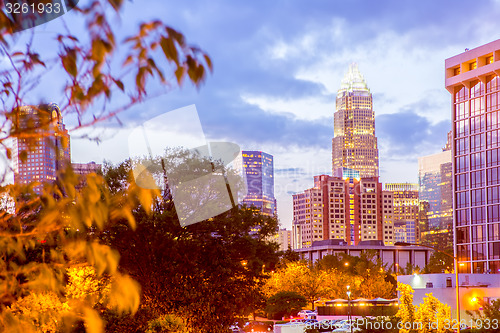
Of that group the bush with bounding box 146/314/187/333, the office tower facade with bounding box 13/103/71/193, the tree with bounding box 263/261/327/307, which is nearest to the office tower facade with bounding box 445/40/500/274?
the tree with bounding box 263/261/327/307

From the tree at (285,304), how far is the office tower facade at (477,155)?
36.8 meters

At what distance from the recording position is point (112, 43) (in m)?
5.11

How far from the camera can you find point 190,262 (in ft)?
111

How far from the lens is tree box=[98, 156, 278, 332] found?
34.1 m

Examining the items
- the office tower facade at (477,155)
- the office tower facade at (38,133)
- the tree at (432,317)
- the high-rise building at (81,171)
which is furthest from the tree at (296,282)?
the office tower facade at (38,133)

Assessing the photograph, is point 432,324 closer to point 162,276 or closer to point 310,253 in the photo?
point 162,276

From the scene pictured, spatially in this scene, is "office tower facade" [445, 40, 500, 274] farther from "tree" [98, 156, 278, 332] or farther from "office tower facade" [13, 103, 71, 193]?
"office tower facade" [13, 103, 71, 193]

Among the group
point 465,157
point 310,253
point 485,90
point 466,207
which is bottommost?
point 310,253

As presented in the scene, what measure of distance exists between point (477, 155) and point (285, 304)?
48.4 m

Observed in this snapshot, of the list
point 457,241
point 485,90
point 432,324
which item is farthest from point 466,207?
point 432,324

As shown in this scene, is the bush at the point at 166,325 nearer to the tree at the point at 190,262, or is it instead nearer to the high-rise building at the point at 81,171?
the tree at the point at 190,262

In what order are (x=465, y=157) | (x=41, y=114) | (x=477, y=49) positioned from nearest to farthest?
1. (x=41, y=114)
2. (x=477, y=49)
3. (x=465, y=157)

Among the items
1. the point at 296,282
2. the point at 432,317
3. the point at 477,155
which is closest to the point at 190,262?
the point at 432,317

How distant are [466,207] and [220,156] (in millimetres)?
79152
